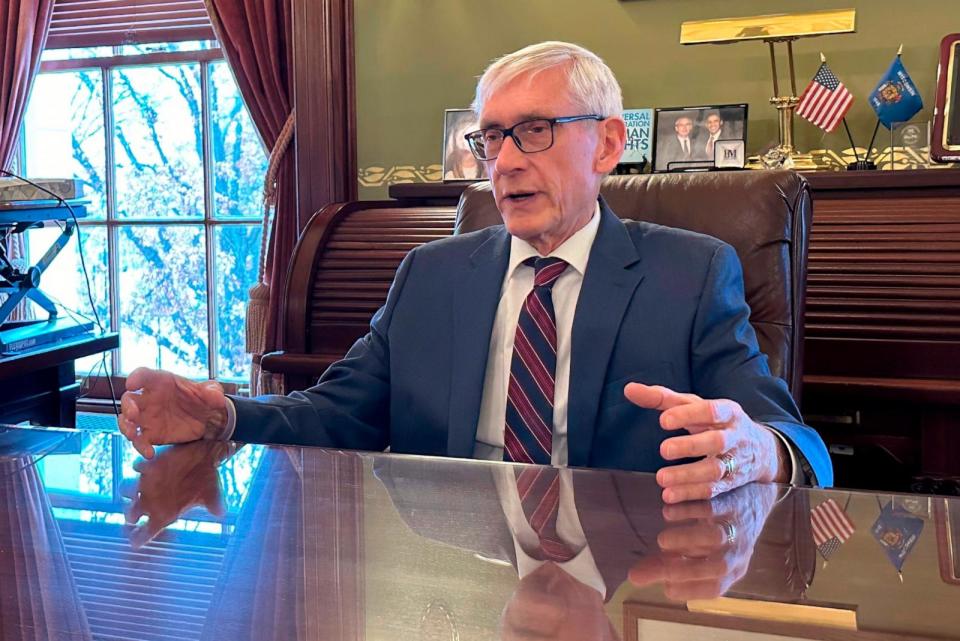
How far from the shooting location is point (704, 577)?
762mm

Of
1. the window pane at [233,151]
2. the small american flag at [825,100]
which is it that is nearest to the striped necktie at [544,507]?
the small american flag at [825,100]

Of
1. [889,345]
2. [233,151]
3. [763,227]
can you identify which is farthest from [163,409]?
[233,151]

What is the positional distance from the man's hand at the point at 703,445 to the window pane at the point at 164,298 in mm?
4248

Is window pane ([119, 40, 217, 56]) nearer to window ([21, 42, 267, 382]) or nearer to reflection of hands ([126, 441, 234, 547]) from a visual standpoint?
window ([21, 42, 267, 382])

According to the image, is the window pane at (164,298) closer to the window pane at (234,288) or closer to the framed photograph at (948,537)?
the window pane at (234,288)

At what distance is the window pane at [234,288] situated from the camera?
5.02 meters

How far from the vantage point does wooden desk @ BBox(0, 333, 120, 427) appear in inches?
98.3

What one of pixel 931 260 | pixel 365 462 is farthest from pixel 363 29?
pixel 365 462

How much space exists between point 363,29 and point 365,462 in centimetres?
291

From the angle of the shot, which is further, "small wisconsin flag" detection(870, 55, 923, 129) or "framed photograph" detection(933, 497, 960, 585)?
"small wisconsin flag" detection(870, 55, 923, 129)

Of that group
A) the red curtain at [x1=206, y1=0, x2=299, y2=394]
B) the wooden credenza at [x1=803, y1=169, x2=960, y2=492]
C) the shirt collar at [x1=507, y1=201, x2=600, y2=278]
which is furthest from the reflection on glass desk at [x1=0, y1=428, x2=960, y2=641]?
the red curtain at [x1=206, y1=0, x2=299, y2=394]

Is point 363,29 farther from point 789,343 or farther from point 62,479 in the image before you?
point 62,479

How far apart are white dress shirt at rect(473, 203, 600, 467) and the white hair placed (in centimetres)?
21

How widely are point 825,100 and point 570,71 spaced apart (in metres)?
1.55
